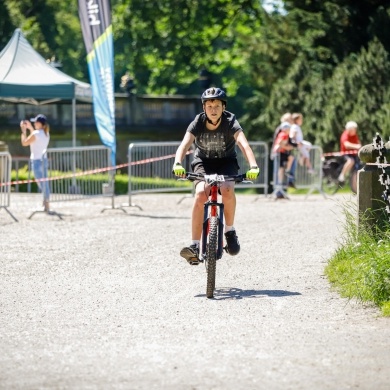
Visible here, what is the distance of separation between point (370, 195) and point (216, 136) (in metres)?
1.81

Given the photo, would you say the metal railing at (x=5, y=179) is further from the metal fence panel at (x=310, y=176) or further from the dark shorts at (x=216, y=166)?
the dark shorts at (x=216, y=166)

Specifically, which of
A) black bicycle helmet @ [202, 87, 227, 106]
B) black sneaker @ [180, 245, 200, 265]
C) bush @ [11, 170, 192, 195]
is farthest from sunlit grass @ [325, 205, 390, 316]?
bush @ [11, 170, 192, 195]

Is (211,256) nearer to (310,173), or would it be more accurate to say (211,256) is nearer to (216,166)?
(216,166)

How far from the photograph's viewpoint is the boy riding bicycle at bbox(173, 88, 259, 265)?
1059 centimetres

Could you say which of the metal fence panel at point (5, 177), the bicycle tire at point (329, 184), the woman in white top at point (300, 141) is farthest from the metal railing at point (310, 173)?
the metal fence panel at point (5, 177)

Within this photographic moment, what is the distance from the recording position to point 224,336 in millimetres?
8273

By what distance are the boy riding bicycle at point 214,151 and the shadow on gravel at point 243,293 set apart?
0.36m

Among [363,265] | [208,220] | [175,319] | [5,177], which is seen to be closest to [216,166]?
[208,220]

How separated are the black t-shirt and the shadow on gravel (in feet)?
4.09

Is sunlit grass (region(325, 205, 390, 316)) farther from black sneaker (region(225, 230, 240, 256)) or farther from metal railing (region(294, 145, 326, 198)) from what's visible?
metal railing (region(294, 145, 326, 198))

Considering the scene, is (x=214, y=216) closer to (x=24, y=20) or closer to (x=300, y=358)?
(x=300, y=358)

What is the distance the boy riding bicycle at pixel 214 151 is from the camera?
10.6m

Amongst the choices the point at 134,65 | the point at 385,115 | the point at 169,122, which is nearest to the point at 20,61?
the point at 385,115

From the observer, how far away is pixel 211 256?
10102 millimetres
